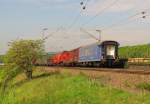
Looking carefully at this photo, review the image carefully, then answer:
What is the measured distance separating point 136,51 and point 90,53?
41.1 meters

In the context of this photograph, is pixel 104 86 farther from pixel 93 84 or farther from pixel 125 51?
pixel 125 51

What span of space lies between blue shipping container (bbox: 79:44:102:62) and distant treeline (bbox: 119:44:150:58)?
25.9 m

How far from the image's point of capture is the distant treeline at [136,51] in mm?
86162

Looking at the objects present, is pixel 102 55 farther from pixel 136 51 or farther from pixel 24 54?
pixel 136 51

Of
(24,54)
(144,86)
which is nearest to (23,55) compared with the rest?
(24,54)

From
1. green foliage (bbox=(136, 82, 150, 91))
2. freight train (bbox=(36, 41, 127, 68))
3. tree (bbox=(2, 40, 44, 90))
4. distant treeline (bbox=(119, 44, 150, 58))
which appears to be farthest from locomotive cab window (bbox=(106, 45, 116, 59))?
distant treeline (bbox=(119, 44, 150, 58))

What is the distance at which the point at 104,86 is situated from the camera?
20828 millimetres

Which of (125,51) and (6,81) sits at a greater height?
(125,51)

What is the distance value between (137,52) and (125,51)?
7588 millimetres

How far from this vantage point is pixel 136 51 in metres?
92.6

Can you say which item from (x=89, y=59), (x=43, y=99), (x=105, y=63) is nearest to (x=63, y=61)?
(x=89, y=59)

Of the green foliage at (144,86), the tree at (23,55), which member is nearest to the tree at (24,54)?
the tree at (23,55)

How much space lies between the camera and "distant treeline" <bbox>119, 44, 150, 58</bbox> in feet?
283

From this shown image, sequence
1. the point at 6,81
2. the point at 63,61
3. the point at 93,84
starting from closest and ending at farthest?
the point at 93,84
the point at 6,81
the point at 63,61
